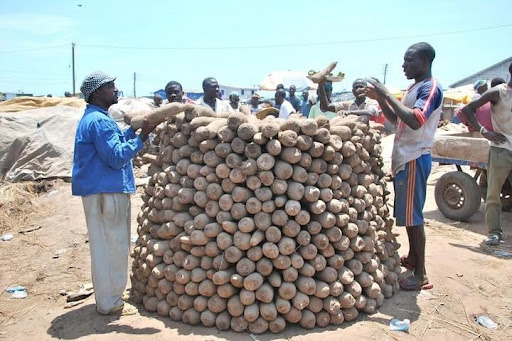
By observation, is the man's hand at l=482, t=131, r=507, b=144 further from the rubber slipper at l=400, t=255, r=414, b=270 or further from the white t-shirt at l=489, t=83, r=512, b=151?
the rubber slipper at l=400, t=255, r=414, b=270

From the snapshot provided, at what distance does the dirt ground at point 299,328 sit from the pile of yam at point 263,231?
0.56 feet

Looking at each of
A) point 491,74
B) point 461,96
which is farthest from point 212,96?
point 491,74

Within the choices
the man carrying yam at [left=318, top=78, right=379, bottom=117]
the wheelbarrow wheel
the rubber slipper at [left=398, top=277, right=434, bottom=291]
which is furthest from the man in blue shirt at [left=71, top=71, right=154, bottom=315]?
the wheelbarrow wheel

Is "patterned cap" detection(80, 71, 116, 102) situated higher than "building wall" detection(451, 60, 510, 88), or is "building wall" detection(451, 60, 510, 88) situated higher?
"building wall" detection(451, 60, 510, 88)

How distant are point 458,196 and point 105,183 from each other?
17.6 ft

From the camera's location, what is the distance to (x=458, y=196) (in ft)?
21.2

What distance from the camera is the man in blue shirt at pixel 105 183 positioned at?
328cm

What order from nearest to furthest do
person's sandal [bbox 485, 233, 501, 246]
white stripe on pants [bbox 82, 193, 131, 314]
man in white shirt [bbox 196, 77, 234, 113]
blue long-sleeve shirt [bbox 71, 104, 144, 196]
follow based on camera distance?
blue long-sleeve shirt [bbox 71, 104, 144, 196] → white stripe on pants [bbox 82, 193, 131, 314] → person's sandal [bbox 485, 233, 501, 246] → man in white shirt [bbox 196, 77, 234, 113]

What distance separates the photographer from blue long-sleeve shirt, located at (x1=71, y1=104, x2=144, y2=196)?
325cm

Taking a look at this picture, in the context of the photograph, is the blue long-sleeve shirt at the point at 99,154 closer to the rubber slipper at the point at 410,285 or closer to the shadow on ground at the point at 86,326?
the shadow on ground at the point at 86,326

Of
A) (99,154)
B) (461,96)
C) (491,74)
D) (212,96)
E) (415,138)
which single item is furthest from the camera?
(491,74)

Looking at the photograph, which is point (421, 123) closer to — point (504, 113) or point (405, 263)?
point (405, 263)

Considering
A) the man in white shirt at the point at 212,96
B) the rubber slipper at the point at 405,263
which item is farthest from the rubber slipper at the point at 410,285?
the man in white shirt at the point at 212,96

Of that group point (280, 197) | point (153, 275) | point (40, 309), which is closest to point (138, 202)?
point (40, 309)
